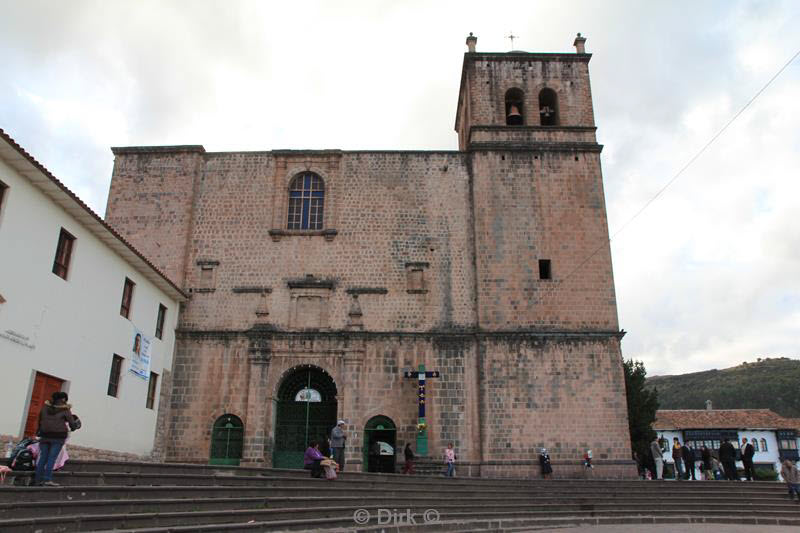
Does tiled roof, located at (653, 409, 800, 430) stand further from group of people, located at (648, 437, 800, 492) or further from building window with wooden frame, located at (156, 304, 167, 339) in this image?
building window with wooden frame, located at (156, 304, 167, 339)

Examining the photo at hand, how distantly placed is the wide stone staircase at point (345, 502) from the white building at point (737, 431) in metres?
44.2

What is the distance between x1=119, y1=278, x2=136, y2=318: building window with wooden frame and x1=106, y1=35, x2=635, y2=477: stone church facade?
145 inches

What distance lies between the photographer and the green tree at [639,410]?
33.2 m

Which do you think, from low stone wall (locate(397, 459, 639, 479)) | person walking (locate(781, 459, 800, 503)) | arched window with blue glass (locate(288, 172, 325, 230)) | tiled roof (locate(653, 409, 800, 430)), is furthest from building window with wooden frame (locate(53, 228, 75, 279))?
tiled roof (locate(653, 409, 800, 430))

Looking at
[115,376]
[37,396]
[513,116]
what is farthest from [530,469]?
[37,396]

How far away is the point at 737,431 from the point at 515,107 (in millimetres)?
47371

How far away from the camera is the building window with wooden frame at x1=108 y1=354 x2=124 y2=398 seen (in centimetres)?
1761

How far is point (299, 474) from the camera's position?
49.4ft

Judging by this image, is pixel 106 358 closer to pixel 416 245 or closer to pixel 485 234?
pixel 416 245

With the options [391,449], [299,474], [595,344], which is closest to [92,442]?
[299,474]

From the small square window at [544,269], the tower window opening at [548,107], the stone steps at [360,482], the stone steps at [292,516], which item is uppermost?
→ the tower window opening at [548,107]

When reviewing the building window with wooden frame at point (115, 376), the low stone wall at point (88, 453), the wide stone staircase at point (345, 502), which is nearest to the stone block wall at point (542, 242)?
the wide stone staircase at point (345, 502)

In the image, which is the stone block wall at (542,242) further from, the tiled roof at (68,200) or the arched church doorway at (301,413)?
the tiled roof at (68,200)

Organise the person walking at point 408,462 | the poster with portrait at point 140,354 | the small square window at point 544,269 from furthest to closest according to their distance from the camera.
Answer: the small square window at point 544,269 → the person walking at point 408,462 → the poster with portrait at point 140,354
